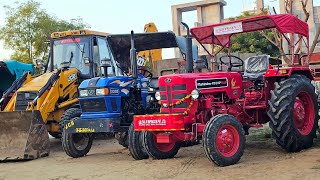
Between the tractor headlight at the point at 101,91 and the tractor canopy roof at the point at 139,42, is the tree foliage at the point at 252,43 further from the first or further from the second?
the tractor headlight at the point at 101,91

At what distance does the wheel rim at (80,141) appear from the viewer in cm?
868

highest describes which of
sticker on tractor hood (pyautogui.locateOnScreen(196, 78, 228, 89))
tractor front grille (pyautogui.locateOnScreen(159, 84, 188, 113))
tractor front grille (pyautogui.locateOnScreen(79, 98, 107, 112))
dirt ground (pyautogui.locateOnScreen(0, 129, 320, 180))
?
sticker on tractor hood (pyautogui.locateOnScreen(196, 78, 228, 89))

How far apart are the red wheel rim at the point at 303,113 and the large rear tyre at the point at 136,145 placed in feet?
8.59

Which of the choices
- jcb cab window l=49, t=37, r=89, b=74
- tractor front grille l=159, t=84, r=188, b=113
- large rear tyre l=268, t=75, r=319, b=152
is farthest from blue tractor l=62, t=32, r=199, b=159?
large rear tyre l=268, t=75, r=319, b=152

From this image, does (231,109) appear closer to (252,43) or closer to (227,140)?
(227,140)

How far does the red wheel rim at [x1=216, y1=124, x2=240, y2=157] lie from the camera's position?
21.2ft

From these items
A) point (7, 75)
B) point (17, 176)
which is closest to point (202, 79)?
point (17, 176)

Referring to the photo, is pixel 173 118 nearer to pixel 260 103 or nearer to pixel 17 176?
pixel 260 103

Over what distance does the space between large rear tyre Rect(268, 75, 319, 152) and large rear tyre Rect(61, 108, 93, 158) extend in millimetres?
3643

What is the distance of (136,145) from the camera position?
7.66 m

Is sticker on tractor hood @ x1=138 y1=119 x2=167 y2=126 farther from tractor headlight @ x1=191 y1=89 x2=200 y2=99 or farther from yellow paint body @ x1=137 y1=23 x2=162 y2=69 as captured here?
yellow paint body @ x1=137 y1=23 x2=162 y2=69

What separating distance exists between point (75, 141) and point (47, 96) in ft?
4.91

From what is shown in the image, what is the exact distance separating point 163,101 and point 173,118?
2.18 ft

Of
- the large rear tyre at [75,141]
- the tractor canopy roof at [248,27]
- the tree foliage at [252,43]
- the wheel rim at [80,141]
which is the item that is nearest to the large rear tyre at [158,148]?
the large rear tyre at [75,141]
